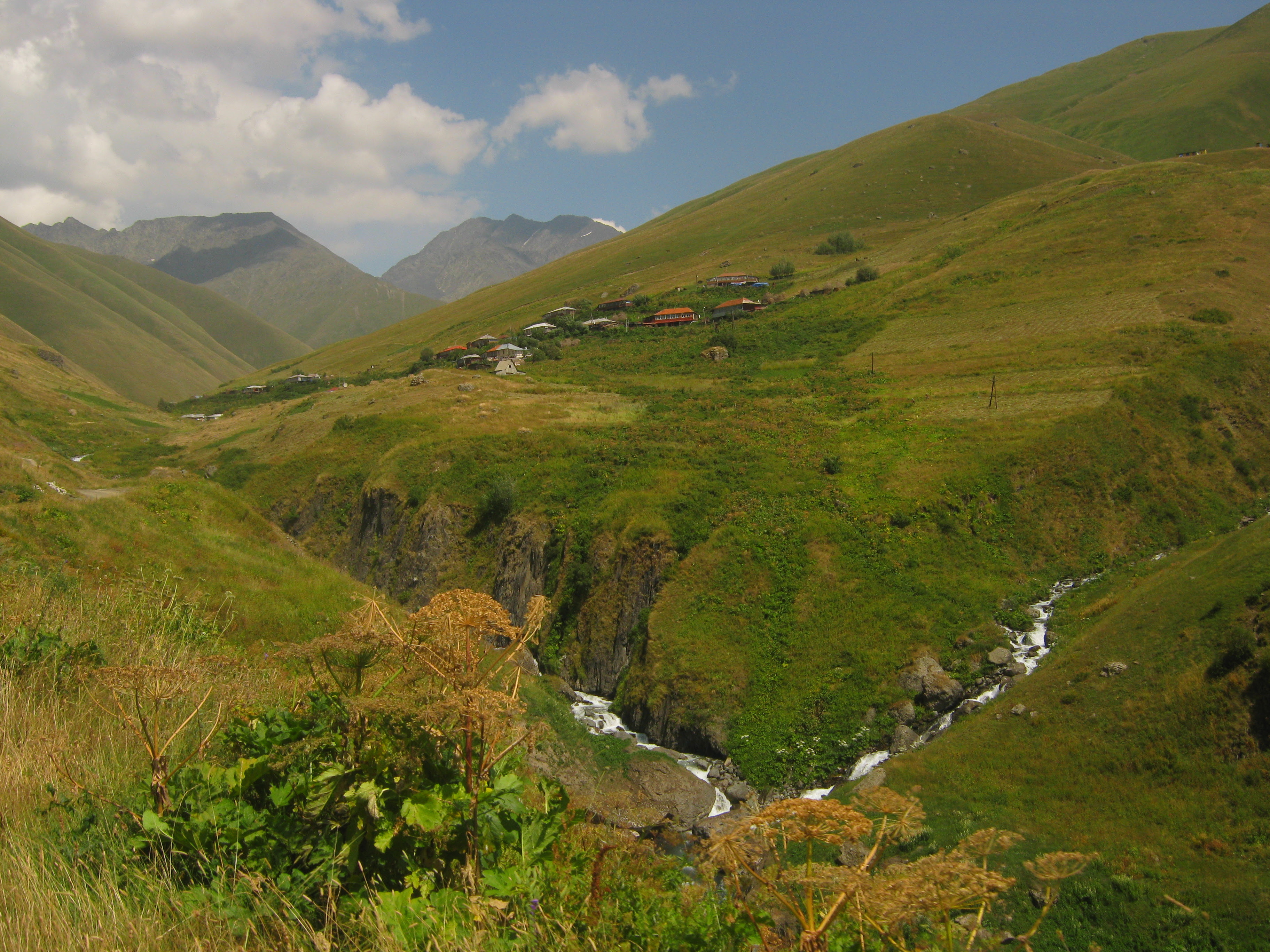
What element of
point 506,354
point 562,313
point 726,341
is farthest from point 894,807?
point 562,313

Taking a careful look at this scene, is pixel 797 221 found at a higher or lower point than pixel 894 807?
higher

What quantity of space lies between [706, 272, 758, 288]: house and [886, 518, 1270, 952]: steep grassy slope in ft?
290

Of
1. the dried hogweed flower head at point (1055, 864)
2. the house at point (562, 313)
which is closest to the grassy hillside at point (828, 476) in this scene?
the dried hogweed flower head at point (1055, 864)

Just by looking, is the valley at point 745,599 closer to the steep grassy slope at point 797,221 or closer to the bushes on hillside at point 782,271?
the bushes on hillside at point 782,271

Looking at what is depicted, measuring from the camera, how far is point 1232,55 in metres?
199

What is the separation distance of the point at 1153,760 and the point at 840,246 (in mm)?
109291

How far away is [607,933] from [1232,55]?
11508 inches

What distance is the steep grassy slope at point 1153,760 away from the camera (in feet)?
41.3

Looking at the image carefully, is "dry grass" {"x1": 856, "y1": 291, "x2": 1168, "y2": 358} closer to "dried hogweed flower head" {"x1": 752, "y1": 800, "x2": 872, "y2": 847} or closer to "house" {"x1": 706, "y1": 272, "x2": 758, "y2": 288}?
"house" {"x1": 706, "y1": 272, "x2": 758, "y2": 288}

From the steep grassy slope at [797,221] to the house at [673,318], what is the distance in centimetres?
2187

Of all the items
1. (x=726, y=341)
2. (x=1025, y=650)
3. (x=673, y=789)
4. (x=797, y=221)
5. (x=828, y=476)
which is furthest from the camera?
(x=797, y=221)

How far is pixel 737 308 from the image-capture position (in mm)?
91125

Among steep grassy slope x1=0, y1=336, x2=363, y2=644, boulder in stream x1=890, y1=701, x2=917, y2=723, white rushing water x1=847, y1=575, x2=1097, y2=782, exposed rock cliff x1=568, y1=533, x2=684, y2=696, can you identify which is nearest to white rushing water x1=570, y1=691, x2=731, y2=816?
exposed rock cliff x1=568, y1=533, x2=684, y2=696

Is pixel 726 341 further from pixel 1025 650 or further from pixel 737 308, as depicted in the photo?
pixel 1025 650
